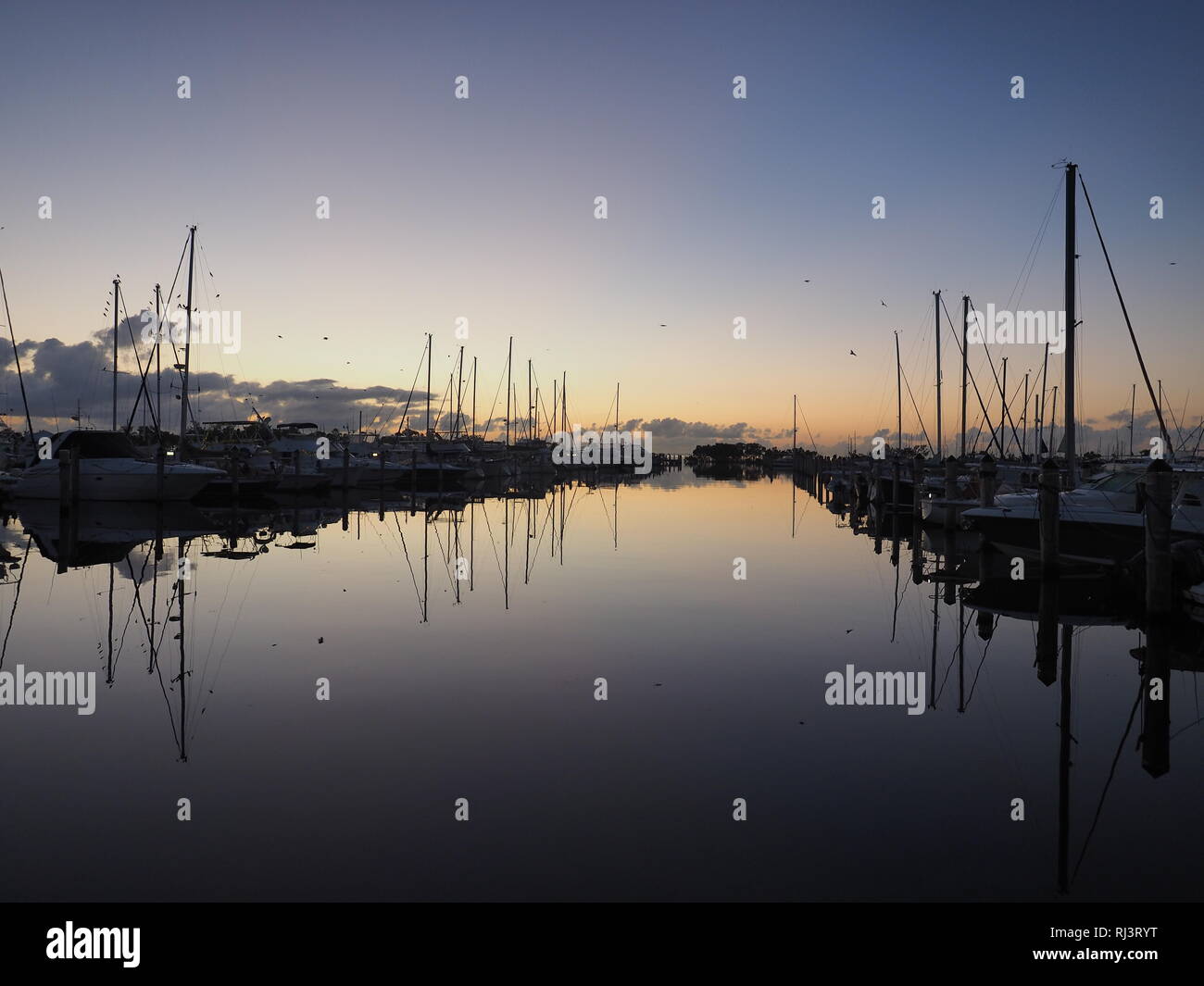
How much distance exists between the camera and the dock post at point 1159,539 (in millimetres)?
13680

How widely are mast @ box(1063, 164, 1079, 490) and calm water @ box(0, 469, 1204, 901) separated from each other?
30.5 ft

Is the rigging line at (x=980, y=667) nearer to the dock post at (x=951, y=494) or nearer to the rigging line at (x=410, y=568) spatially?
the rigging line at (x=410, y=568)

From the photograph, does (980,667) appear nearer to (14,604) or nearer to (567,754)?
(567,754)

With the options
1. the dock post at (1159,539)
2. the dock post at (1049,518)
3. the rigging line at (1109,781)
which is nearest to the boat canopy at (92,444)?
the dock post at (1049,518)

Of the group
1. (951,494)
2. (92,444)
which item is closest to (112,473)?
(92,444)

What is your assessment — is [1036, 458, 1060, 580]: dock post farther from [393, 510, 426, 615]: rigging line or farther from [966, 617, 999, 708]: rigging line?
[393, 510, 426, 615]: rigging line

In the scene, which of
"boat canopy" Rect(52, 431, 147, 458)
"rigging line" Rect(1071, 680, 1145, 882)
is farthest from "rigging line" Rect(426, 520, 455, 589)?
"boat canopy" Rect(52, 431, 147, 458)

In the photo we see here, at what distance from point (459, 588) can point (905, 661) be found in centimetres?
925

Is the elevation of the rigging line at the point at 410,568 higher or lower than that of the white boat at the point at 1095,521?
lower

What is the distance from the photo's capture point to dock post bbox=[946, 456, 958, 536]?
3061 cm

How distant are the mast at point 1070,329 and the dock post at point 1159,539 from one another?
9.64 meters

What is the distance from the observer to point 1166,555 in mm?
13797
